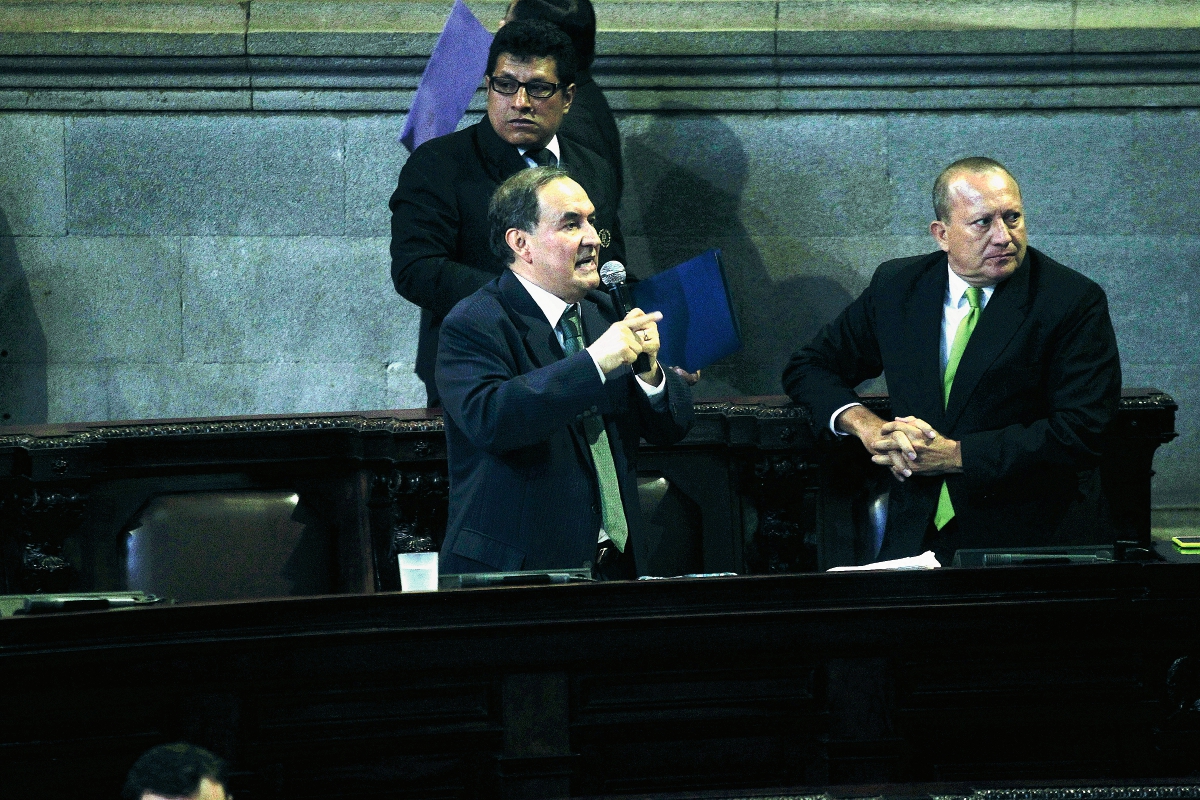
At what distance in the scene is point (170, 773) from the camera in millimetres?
2740

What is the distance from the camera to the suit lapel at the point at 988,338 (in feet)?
15.8

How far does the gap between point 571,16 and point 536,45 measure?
568mm

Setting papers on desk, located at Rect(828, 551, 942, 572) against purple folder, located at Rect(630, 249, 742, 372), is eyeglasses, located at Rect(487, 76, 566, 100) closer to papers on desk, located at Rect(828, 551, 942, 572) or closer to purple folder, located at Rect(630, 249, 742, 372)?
purple folder, located at Rect(630, 249, 742, 372)

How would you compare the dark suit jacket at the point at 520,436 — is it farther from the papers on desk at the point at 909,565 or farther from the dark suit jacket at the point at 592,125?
the dark suit jacket at the point at 592,125

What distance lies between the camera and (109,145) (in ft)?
22.1

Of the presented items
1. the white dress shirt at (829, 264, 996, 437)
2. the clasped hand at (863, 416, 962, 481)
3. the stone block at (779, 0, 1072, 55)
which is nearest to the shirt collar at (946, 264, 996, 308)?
the white dress shirt at (829, 264, 996, 437)

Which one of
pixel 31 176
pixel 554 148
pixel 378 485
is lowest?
pixel 378 485

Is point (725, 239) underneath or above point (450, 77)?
underneath

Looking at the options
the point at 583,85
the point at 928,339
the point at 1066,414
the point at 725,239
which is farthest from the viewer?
the point at 725,239

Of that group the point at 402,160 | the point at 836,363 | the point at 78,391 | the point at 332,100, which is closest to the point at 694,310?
the point at 836,363

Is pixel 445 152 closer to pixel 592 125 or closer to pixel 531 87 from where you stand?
pixel 531 87

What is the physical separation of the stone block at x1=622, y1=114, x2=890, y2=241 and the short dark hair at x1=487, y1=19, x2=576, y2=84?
5.29ft

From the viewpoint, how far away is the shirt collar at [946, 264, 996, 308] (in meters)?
4.96

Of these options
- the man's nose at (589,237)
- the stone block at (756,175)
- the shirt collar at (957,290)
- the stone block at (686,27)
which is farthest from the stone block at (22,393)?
the shirt collar at (957,290)
